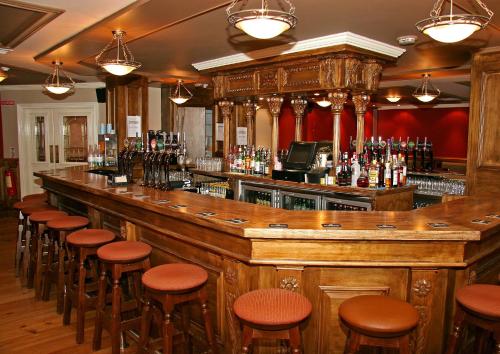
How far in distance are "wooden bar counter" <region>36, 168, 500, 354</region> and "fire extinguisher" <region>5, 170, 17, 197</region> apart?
7874 mm

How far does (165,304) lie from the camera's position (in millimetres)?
2393

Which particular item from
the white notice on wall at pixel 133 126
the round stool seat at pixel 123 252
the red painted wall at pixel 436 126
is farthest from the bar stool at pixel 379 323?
the red painted wall at pixel 436 126

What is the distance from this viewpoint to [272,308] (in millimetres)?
2051

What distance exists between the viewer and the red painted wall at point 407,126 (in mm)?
11906

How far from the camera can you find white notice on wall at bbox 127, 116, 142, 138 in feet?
25.4

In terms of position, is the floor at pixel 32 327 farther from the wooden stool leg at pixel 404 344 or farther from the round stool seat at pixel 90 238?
the wooden stool leg at pixel 404 344

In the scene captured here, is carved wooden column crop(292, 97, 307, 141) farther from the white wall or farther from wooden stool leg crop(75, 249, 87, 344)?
the white wall

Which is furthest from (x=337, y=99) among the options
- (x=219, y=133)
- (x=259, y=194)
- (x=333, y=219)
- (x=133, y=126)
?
(x=219, y=133)

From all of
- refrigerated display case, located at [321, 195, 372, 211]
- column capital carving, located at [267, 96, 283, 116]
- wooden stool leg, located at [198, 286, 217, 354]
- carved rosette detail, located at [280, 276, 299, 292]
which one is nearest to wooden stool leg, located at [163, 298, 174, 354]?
wooden stool leg, located at [198, 286, 217, 354]

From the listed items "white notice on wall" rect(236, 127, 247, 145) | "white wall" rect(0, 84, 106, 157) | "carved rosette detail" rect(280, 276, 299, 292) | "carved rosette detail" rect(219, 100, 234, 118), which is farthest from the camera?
"white wall" rect(0, 84, 106, 157)

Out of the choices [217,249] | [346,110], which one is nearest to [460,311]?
[217,249]

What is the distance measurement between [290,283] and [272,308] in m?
0.42

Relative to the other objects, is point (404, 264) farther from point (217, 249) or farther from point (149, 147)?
point (149, 147)

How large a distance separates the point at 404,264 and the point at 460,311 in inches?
15.3
